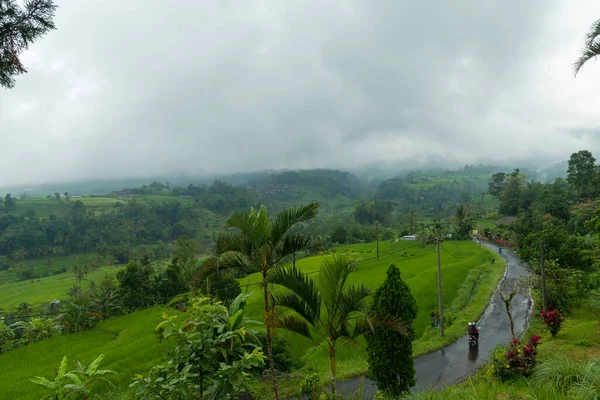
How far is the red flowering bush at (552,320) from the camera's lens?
1371 centimetres

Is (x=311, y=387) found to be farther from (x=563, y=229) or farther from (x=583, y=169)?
(x=583, y=169)

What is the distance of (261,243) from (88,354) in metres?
13.5

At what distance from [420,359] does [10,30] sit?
16941 mm

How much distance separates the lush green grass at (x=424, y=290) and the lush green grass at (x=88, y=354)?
217 inches

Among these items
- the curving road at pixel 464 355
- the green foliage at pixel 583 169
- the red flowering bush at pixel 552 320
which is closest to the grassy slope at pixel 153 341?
the curving road at pixel 464 355

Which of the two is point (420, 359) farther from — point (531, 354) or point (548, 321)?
point (531, 354)

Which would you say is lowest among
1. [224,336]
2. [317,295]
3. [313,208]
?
[317,295]

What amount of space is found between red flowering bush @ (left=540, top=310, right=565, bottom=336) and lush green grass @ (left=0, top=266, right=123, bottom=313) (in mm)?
50537

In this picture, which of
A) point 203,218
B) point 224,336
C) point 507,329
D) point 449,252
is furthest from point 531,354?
point 203,218

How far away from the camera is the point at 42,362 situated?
14.2 m

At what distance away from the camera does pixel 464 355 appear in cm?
1536

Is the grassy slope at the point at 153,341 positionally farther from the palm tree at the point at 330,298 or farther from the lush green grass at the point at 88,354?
the palm tree at the point at 330,298

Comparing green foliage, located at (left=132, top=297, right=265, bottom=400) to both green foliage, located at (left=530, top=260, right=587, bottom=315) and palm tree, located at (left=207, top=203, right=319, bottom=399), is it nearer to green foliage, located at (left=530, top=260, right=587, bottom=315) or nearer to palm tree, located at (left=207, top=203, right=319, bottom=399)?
palm tree, located at (left=207, top=203, right=319, bottom=399)

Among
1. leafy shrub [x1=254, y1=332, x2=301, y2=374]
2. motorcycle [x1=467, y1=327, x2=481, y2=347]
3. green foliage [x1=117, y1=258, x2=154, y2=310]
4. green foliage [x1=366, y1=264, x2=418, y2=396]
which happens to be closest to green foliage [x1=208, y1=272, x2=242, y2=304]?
leafy shrub [x1=254, y1=332, x2=301, y2=374]
